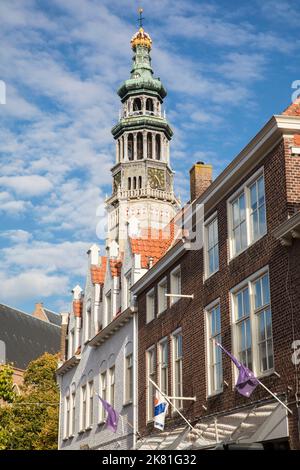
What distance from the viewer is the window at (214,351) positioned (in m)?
21.3

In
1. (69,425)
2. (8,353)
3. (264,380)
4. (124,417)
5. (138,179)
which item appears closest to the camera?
(264,380)

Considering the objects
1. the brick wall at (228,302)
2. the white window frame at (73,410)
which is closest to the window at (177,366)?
the brick wall at (228,302)

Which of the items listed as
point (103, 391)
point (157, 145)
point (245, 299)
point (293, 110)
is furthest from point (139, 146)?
point (245, 299)

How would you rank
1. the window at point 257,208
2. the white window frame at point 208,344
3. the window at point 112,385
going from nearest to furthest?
1. the window at point 257,208
2. the white window frame at point 208,344
3. the window at point 112,385

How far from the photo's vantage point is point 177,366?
24562 mm

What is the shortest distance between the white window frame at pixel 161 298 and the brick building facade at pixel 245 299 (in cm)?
51

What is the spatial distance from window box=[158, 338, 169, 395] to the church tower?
249ft

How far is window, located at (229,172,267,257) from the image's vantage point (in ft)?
64.0

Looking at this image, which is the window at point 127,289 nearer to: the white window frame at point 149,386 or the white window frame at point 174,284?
the white window frame at point 149,386

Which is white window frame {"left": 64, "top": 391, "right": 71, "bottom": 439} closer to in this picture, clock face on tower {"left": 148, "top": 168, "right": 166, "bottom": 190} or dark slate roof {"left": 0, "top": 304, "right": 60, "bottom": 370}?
dark slate roof {"left": 0, "top": 304, "right": 60, "bottom": 370}
